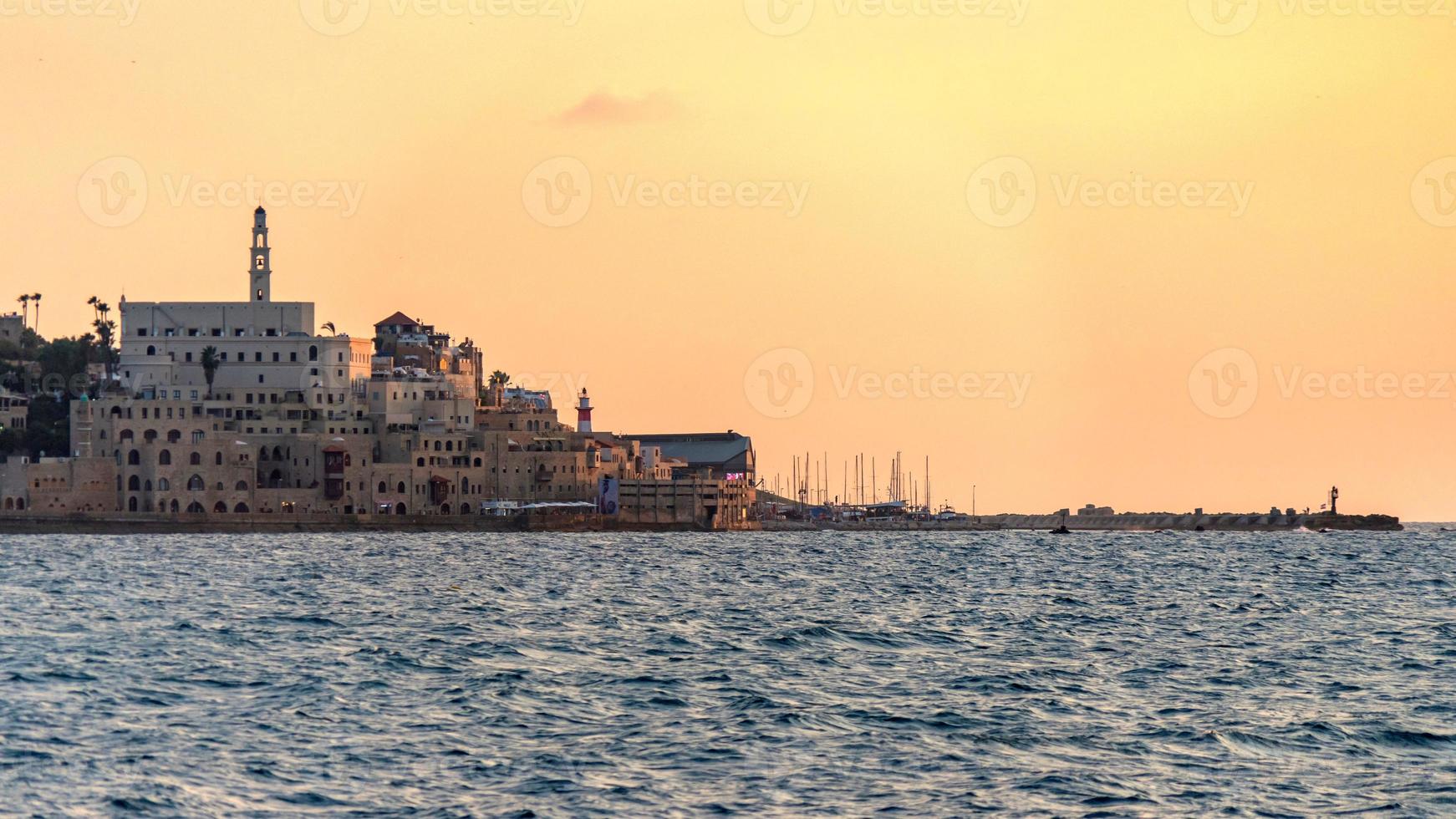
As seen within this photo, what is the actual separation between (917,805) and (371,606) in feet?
132

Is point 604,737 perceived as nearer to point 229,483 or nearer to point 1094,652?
point 1094,652

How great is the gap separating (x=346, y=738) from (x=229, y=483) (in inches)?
6448

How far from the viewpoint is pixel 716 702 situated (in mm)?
40219

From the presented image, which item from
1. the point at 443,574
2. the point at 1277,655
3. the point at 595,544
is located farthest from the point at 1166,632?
the point at 595,544

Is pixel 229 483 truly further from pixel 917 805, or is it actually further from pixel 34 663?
pixel 917 805

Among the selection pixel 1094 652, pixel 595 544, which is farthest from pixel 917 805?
pixel 595 544

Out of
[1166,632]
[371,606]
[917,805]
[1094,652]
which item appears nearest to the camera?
[917,805]

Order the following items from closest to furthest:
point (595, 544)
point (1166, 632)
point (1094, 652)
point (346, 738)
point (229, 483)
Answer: point (346, 738)
point (1094, 652)
point (1166, 632)
point (595, 544)
point (229, 483)

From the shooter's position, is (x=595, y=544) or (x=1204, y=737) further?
(x=595, y=544)

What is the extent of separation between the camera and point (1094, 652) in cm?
5094

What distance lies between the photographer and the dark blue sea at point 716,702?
100ft

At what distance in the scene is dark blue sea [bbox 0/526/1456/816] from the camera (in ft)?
100

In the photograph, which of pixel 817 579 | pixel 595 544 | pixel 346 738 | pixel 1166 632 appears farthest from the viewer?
pixel 595 544

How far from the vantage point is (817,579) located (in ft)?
302
